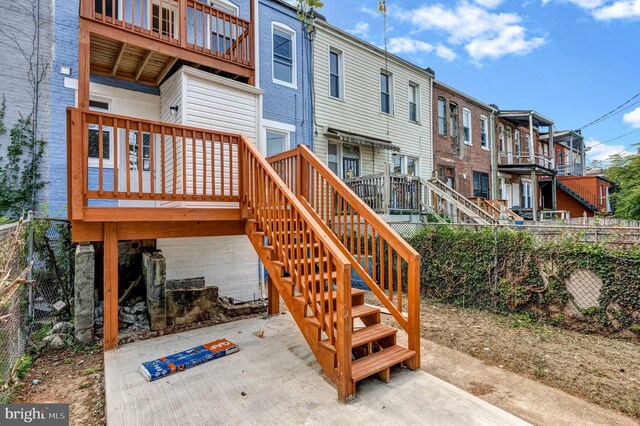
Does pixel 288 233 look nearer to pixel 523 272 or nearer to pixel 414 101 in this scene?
pixel 523 272

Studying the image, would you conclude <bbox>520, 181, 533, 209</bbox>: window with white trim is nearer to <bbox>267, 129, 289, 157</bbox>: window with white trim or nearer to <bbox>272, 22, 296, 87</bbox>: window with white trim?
<bbox>272, 22, 296, 87</bbox>: window with white trim

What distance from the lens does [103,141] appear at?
6.31 meters

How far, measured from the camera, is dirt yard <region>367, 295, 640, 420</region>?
2975 mm

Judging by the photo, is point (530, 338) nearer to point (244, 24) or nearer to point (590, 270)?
point (590, 270)

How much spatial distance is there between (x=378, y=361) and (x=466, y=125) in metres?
14.2

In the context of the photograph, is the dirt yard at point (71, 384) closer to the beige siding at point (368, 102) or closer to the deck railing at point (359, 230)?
the deck railing at point (359, 230)

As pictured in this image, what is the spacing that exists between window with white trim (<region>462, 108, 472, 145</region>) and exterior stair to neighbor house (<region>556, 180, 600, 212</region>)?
10647 mm

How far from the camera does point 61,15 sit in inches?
232

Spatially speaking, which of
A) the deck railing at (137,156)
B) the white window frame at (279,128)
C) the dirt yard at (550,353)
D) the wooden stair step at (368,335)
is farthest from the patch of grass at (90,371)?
the white window frame at (279,128)

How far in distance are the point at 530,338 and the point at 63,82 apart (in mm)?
8509

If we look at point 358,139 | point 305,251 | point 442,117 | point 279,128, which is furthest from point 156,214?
point 442,117

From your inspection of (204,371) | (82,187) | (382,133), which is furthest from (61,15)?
(382,133)

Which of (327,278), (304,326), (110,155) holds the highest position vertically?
(110,155)

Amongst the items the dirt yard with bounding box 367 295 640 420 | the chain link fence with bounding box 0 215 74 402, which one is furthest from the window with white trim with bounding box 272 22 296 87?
the dirt yard with bounding box 367 295 640 420
